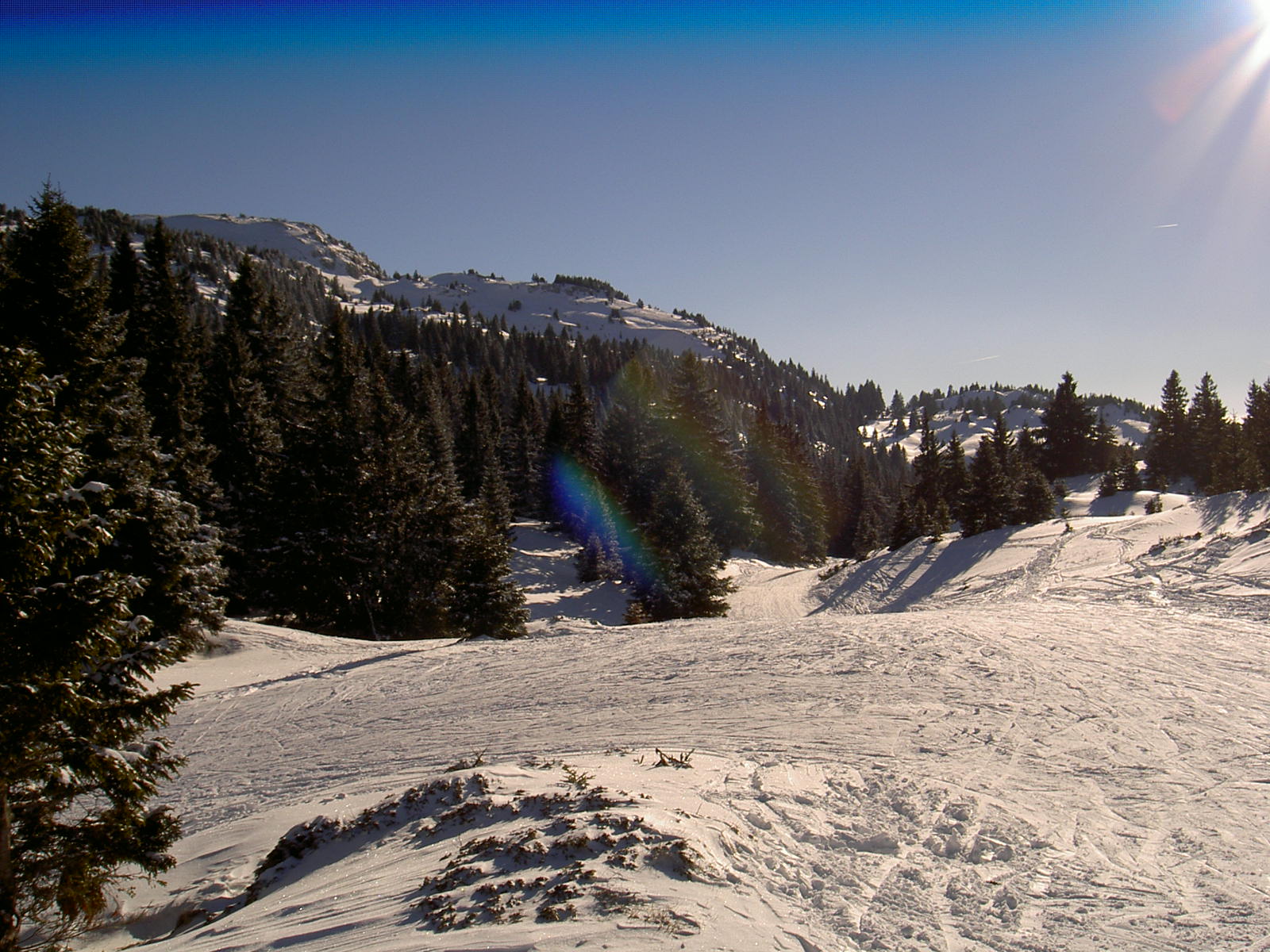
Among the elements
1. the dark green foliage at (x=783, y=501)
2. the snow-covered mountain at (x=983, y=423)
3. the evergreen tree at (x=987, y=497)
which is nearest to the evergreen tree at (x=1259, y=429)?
the evergreen tree at (x=987, y=497)

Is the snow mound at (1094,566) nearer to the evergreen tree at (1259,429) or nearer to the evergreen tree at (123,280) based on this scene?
the evergreen tree at (1259,429)

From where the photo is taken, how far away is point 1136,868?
16.3 feet

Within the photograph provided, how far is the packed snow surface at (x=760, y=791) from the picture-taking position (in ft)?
13.8

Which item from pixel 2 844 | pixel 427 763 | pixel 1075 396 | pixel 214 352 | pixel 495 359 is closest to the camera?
pixel 2 844

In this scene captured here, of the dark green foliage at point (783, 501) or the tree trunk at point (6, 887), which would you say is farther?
the dark green foliage at point (783, 501)

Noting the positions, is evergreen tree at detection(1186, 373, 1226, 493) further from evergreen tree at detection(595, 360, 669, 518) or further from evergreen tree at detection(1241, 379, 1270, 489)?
evergreen tree at detection(595, 360, 669, 518)

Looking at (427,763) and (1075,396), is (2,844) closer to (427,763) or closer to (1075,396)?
(427,763)

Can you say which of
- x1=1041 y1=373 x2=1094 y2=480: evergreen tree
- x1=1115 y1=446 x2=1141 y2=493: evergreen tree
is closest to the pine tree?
x1=1115 y1=446 x2=1141 y2=493: evergreen tree

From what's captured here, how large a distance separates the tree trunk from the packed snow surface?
26.6 inches

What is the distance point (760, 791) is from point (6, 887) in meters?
7.02

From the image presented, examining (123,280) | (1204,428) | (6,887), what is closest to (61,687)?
(6,887)

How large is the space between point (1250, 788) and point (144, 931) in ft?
34.7

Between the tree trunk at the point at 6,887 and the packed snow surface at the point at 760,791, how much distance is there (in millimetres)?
676

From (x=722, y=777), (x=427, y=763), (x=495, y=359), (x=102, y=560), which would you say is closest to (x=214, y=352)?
(x=102, y=560)
